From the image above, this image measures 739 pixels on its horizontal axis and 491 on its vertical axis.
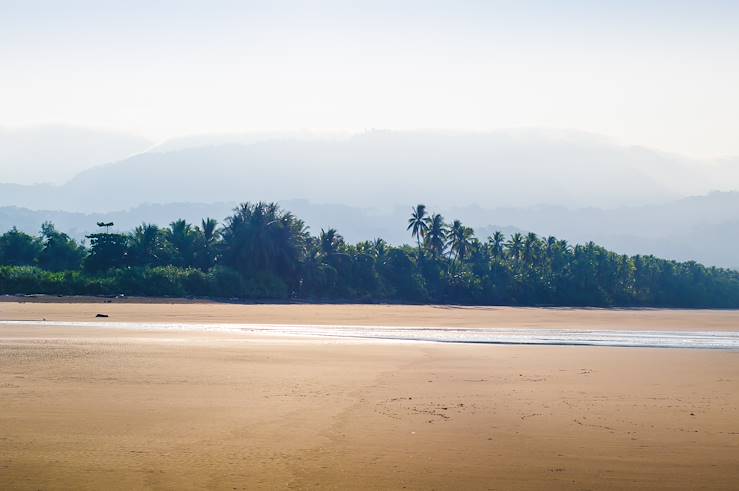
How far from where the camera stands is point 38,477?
27.5 feet

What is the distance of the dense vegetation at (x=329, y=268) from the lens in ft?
239

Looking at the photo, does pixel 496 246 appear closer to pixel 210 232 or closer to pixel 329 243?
pixel 329 243

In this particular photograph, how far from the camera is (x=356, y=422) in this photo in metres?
11.5

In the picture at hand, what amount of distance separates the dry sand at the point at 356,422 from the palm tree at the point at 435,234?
10220cm

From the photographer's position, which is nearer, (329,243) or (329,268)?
(329,268)

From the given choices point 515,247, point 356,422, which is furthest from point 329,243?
point 356,422

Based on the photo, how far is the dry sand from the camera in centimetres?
872

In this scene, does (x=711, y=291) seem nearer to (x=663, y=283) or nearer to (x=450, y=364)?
(x=663, y=283)

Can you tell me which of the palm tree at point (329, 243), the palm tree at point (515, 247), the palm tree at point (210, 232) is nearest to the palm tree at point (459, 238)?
the palm tree at point (515, 247)

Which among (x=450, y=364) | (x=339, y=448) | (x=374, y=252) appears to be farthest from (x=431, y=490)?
(x=374, y=252)

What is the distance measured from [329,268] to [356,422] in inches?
3092

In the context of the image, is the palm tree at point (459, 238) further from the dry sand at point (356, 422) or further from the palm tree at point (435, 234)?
the dry sand at point (356, 422)

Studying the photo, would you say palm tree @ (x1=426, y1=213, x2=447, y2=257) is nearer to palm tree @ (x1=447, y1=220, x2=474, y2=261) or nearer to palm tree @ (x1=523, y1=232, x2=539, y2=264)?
palm tree @ (x1=447, y1=220, x2=474, y2=261)

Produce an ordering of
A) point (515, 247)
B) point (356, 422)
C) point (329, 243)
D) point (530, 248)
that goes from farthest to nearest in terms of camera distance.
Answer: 1. point (515, 247)
2. point (530, 248)
3. point (329, 243)
4. point (356, 422)
